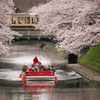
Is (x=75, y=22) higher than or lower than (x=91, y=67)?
higher

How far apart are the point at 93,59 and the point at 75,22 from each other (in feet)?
21.0

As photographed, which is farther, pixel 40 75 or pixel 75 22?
pixel 75 22

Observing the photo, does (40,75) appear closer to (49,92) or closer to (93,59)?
(49,92)

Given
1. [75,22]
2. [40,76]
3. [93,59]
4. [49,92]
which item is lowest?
[49,92]

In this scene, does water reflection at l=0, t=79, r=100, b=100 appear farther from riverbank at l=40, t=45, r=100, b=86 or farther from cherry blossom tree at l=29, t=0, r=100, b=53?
cherry blossom tree at l=29, t=0, r=100, b=53

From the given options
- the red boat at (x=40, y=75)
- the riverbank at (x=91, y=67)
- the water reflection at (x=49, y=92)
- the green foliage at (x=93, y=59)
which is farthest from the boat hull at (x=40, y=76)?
the green foliage at (x=93, y=59)

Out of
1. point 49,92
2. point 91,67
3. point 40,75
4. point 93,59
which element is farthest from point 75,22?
point 49,92

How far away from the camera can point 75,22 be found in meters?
31.3

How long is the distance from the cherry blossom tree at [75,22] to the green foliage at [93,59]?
156 cm

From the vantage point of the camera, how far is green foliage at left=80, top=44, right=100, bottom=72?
1268 inches

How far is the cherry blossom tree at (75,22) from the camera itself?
28.6 m

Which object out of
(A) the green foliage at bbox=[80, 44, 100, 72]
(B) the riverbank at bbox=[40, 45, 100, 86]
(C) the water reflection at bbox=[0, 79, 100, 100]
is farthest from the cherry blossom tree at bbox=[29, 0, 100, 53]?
(C) the water reflection at bbox=[0, 79, 100, 100]

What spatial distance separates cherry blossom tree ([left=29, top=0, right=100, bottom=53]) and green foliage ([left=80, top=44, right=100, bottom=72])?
1.56 meters

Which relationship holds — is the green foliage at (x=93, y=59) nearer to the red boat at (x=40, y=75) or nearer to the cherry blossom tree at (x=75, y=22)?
the cherry blossom tree at (x=75, y=22)
